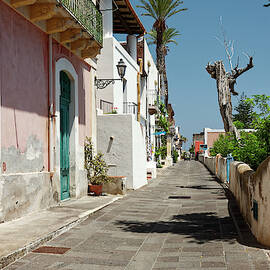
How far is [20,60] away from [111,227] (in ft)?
12.7

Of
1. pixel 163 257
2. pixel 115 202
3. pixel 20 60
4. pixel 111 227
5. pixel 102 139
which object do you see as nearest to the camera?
pixel 163 257

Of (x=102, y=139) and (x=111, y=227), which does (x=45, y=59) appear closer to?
(x=111, y=227)

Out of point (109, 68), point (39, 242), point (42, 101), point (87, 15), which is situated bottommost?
point (39, 242)

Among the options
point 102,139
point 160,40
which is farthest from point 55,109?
point 160,40

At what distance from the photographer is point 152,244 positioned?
646cm

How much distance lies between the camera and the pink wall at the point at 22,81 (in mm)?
7820

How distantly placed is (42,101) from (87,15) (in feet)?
10.0

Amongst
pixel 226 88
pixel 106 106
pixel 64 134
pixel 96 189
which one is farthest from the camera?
pixel 106 106

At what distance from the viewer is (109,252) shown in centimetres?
598

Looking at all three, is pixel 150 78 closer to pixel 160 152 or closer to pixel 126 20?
pixel 160 152

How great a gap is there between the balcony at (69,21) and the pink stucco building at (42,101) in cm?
2

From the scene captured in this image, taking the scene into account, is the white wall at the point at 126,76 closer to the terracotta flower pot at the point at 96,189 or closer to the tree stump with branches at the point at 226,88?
the tree stump with branches at the point at 226,88

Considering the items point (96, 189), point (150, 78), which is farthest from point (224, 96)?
point (150, 78)

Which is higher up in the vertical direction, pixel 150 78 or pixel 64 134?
pixel 150 78
